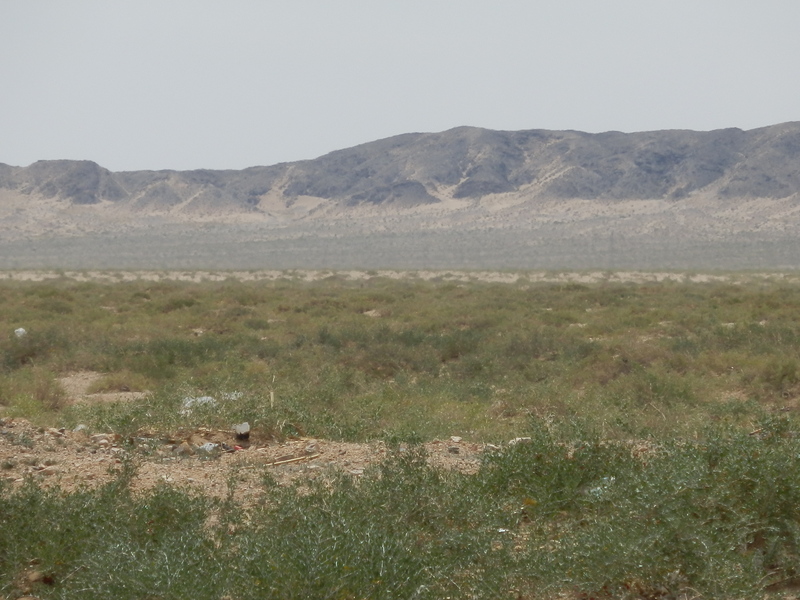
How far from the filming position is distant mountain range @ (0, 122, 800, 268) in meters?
87.7

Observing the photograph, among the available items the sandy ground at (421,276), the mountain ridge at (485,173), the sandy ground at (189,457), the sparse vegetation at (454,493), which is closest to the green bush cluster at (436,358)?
the sparse vegetation at (454,493)

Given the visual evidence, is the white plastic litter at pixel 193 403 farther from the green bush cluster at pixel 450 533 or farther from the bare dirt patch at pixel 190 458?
the green bush cluster at pixel 450 533

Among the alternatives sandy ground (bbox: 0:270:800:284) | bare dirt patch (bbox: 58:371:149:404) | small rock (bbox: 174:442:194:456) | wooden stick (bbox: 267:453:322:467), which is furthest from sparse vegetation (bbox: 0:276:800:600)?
sandy ground (bbox: 0:270:800:284)

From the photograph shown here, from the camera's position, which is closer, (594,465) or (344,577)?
(344,577)

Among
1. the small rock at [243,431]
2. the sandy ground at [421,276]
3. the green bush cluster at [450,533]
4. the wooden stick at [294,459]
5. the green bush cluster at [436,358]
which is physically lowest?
the sandy ground at [421,276]

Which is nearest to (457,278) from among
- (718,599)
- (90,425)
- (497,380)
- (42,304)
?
(42,304)

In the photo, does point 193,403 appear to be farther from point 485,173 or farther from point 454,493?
point 485,173

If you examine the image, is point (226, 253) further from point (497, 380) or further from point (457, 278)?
point (497, 380)

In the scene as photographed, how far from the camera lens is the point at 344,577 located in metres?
4.09

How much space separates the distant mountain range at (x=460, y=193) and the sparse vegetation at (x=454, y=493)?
58.5 meters

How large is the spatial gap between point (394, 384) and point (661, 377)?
4142 millimetres

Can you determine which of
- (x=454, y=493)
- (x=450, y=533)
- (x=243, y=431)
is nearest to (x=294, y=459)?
(x=243, y=431)

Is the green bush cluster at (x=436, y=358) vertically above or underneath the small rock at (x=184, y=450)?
underneath

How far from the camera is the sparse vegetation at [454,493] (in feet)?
14.2
